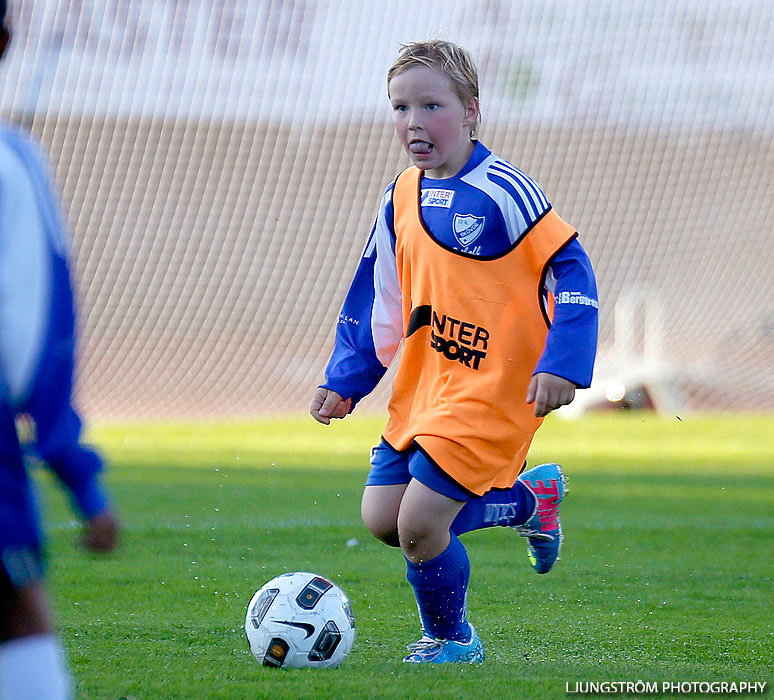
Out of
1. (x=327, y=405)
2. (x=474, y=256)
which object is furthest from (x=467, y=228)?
(x=327, y=405)

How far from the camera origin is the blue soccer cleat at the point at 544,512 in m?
3.93

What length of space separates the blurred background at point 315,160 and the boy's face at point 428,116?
1151 centimetres

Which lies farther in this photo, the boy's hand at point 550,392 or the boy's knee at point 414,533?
the boy's knee at point 414,533

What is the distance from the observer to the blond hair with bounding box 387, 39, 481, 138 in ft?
11.8

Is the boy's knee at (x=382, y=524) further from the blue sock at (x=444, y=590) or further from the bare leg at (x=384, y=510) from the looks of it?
the blue sock at (x=444, y=590)

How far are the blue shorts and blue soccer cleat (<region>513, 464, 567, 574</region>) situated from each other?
0.50 meters

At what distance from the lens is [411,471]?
349 centimetres

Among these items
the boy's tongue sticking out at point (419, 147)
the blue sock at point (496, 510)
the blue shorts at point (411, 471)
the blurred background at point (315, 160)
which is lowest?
the blurred background at point (315, 160)

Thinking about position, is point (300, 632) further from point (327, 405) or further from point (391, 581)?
point (391, 581)

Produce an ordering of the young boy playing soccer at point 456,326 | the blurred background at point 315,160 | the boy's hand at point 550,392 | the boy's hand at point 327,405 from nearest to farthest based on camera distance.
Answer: the boy's hand at point 550,392, the young boy playing soccer at point 456,326, the boy's hand at point 327,405, the blurred background at point 315,160

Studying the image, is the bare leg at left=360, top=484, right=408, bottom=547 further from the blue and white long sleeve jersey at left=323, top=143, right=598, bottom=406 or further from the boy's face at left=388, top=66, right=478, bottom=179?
the boy's face at left=388, top=66, right=478, bottom=179

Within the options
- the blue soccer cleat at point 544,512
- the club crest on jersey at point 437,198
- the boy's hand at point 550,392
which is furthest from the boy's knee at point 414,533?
the club crest on jersey at point 437,198

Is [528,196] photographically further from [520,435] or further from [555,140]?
[555,140]

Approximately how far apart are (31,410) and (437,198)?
2.10 meters
